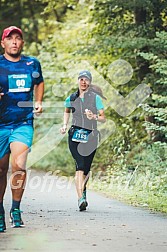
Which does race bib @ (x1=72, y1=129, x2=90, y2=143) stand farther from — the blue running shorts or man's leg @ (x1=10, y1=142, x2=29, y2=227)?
man's leg @ (x1=10, y1=142, x2=29, y2=227)

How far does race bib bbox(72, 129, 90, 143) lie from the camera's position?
38.8 feet

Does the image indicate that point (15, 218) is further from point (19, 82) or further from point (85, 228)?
point (19, 82)

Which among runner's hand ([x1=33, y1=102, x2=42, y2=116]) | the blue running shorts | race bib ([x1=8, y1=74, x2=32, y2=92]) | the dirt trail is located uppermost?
race bib ([x1=8, y1=74, x2=32, y2=92])

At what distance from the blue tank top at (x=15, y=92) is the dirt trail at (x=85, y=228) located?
50.6 inches

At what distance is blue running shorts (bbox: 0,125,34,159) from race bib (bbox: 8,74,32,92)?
0.43 meters

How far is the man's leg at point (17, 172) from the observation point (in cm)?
862

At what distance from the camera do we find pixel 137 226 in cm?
917

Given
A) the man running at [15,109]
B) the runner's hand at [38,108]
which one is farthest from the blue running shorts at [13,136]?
the runner's hand at [38,108]

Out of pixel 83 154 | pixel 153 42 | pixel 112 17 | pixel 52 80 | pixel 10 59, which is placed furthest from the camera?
pixel 52 80

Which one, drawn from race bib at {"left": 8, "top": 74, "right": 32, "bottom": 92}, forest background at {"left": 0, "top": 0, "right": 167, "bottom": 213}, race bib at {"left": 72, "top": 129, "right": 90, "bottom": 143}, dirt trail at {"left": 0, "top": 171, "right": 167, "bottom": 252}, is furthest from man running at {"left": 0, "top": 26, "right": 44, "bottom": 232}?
forest background at {"left": 0, "top": 0, "right": 167, "bottom": 213}

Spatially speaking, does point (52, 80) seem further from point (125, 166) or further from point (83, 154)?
point (83, 154)

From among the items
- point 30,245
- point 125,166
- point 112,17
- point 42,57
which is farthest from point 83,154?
point 42,57

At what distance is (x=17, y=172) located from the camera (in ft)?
28.5

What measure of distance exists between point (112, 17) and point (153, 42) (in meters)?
2.96
